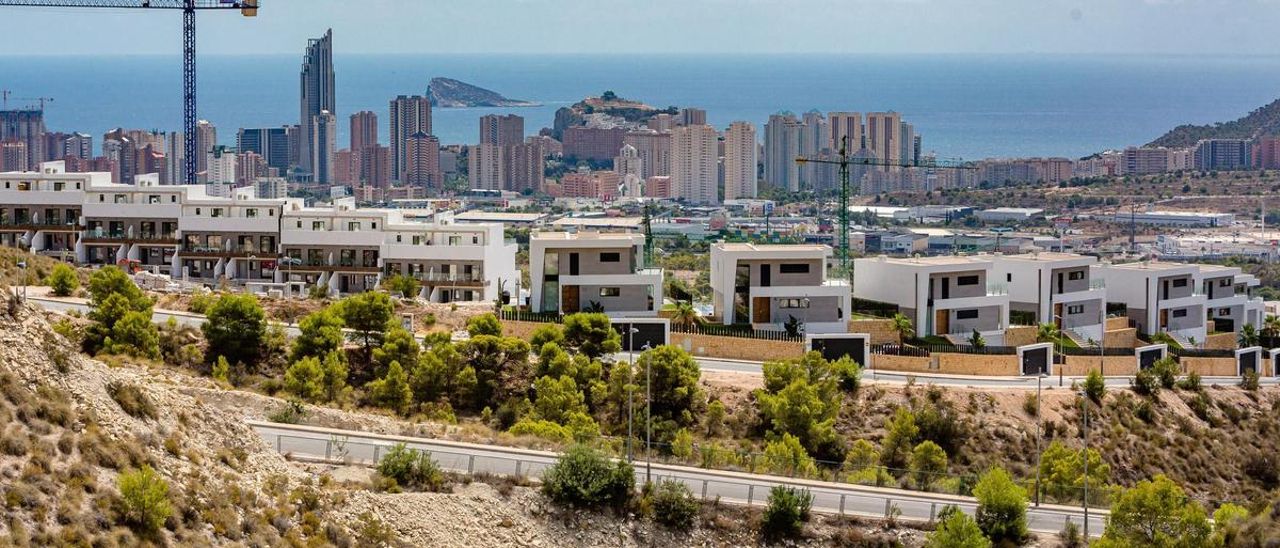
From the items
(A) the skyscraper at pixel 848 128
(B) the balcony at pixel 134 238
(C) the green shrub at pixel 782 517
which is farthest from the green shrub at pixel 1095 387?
(A) the skyscraper at pixel 848 128

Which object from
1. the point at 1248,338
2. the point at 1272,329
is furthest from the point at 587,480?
the point at 1272,329

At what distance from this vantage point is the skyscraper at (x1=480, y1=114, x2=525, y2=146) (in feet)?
488

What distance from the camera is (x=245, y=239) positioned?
123 ft

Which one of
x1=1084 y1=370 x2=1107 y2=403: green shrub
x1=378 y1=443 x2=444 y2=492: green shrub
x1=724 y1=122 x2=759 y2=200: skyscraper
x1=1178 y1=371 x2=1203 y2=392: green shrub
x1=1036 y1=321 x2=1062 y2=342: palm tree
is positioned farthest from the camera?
x1=724 y1=122 x2=759 y2=200: skyscraper

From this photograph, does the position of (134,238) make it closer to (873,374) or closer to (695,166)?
(873,374)

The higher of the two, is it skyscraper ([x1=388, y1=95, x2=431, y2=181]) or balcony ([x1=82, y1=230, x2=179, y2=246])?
skyscraper ([x1=388, y1=95, x2=431, y2=181])

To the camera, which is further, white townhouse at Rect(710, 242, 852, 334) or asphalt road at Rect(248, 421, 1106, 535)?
white townhouse at Rect(710, 242, 852, 334)

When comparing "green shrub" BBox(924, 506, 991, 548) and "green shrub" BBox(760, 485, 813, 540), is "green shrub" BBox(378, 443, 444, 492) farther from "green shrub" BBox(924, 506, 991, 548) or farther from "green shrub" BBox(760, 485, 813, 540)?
"green shrub" BBox(924, 506, 991, 548)

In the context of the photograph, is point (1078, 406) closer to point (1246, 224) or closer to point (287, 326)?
point (287, 326)

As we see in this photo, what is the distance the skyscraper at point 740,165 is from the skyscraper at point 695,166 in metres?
0.92

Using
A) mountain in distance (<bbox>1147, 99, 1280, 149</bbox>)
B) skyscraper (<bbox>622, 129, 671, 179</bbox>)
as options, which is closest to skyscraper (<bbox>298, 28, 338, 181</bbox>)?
skyscraper (<bbox>622, 129, 671, 179</bbox>)

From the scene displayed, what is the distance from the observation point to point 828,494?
60.5 ft

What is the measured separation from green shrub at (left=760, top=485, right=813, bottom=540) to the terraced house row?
1840 cm

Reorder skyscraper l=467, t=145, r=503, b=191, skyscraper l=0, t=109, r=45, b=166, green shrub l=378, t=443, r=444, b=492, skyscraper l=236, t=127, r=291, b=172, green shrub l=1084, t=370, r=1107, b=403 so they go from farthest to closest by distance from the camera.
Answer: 1. skyscraper l=236, t=127, r=291, b=172
2. skyscraper l=467, t=145, r=503, b=191
3. skyscraper l=0, t=109, r=45, b=166
4. green shrub l=1084, t=370, r=1107, b=403
5. green shrub l=378, t=443, r=444, b=492
